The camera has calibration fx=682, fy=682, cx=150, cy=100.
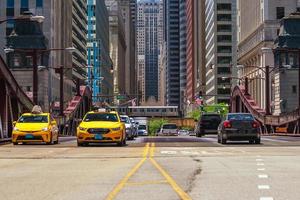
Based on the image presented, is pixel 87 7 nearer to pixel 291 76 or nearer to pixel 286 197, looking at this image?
pixel 291 76

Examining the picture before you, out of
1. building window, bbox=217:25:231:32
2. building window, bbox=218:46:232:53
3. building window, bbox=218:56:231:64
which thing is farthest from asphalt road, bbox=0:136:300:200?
building window, bbox=217:25:231:32

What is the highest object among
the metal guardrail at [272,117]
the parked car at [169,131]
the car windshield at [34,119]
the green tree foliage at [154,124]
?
the car windshield at [34,119]

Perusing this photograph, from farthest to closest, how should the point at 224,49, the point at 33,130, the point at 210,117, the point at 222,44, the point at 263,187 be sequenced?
the point at 224,49, the point at 222,44, the point at 210,117, the point at 33,130, the point at 263,187

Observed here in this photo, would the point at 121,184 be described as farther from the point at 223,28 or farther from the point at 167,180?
the point at 223,28

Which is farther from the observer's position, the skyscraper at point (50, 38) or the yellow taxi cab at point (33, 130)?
the skyscraper at point (50, 38)

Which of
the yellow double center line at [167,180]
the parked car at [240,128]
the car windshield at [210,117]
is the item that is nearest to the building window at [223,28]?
the car windshield at [210,117]

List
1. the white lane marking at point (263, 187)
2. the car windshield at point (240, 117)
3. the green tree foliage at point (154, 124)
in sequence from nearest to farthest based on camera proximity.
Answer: the white lane marking at point (263, 187) → the car windshield at point (240, 117) → the green tree foliage at point (154, 124)

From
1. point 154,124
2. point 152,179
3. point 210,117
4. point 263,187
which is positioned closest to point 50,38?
point 154,124

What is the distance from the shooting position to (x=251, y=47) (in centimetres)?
11919

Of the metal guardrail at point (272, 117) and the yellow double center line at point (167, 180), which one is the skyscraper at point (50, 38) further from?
the yellow double center line at point (167, 180)

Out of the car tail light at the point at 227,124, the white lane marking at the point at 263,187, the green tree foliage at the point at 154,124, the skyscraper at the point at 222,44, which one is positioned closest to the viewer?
the white lane marking at the point at 263,187

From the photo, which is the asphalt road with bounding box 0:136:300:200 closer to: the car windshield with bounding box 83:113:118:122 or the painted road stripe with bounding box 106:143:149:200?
the painted road stripe with bounding box 106:143:149:200

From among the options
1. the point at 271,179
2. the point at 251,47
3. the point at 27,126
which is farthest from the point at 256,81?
the point at 271,179

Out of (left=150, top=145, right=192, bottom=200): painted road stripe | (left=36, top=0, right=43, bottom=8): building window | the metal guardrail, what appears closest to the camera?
(left=150, top=145, right=192, bottom=200): painted road stripe
